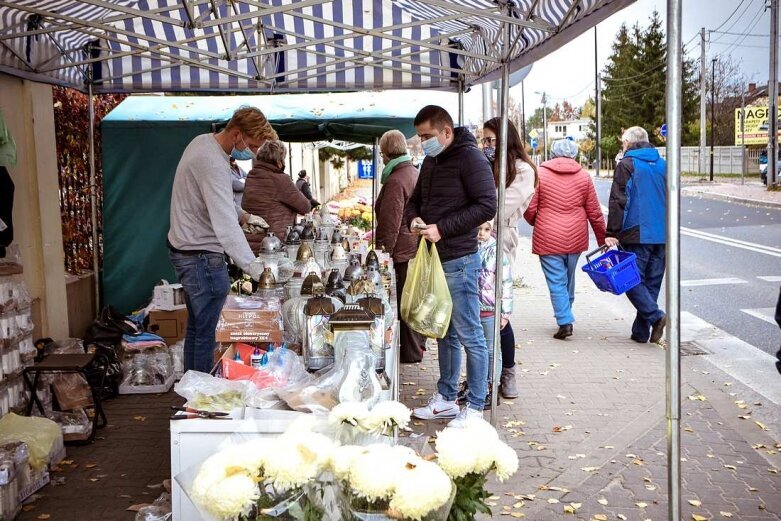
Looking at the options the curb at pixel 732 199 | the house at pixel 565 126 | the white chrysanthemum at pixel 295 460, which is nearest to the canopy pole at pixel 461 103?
the white chrysanthemum at pixel 295 460

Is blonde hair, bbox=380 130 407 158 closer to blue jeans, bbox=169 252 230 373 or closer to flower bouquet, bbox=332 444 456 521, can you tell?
blue jeans, bbox=169 252 230 373

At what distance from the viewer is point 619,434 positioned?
18.0 feet

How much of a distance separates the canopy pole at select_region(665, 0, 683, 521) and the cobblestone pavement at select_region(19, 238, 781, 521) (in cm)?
125

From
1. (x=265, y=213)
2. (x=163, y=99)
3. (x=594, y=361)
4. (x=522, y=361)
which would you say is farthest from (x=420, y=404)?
(x=163, y=99)

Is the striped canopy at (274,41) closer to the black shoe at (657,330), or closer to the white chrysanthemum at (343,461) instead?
the white chrysanthemum at (343,461)

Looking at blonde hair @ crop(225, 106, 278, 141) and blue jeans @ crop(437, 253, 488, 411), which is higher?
blonde hair @ crop(225, 106, 278, 141)

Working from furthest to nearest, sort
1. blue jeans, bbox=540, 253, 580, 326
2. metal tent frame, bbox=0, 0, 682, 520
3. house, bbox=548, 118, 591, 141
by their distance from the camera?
1. house, bbox=548, 118, 591, 141
2. blue jeans, bbox=540, 253, 580, 326
3. metal tent frame, bbox=0, 0, 682, 520

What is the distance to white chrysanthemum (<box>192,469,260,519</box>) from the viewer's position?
6.35 ft

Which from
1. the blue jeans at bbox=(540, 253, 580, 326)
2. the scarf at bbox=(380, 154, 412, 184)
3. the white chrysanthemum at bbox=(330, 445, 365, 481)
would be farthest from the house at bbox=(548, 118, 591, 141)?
the white chrysanthemum at bbox=(330, 445, 365, 481)

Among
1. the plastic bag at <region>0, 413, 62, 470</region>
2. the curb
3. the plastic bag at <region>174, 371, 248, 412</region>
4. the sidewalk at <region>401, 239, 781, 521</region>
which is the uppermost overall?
the plastic bag at <region>174, 371, 248, 412</region>

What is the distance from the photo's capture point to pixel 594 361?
7465mm

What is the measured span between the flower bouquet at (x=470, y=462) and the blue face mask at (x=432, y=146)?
3197 mm

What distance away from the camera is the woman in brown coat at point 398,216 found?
23.9 ft

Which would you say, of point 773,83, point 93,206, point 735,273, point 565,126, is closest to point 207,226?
point 93,206
